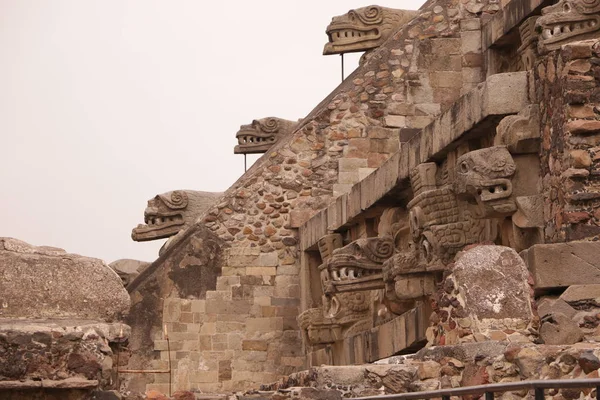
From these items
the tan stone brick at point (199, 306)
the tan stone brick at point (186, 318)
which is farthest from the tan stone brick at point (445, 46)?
the tan stone brick at point (186, 318)

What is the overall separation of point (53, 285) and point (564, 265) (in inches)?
165

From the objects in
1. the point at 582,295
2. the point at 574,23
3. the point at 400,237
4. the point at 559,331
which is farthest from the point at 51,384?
the point at 400,237

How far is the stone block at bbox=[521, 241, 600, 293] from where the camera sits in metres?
10.6

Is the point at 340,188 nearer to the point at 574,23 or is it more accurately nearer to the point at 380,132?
the point at 380,132

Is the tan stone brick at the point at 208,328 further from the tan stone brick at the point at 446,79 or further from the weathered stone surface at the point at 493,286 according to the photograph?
the weathered stone surface at the point at 493,286

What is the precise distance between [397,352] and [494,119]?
10.7ft

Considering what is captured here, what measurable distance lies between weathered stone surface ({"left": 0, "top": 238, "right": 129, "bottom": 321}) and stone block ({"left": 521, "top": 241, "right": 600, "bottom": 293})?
3.75 m

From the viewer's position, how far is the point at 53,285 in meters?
7.74

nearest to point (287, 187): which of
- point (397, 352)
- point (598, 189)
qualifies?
point (397, 352)

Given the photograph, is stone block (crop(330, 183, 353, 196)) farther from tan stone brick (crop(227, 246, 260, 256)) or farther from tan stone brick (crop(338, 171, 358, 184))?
tan stone brick (crop(227, 246, 260, 256))

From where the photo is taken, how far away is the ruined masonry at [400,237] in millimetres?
8484

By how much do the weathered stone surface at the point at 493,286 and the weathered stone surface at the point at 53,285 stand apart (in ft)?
6.88

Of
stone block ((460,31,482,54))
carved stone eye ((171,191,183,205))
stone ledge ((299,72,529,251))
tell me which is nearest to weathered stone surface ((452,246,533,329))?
stone ledge ((299,72,529,251))

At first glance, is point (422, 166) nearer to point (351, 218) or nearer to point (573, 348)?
point (351, 218)
